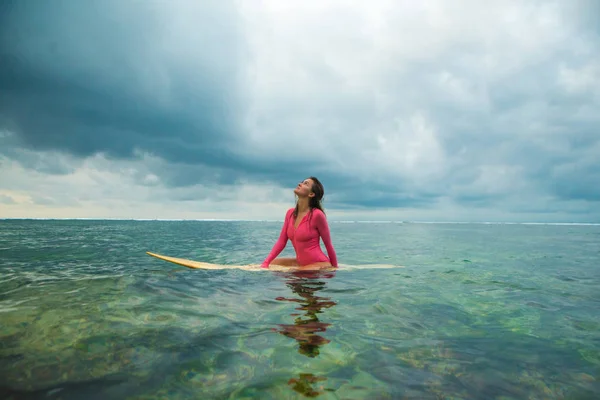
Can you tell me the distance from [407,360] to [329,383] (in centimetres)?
100

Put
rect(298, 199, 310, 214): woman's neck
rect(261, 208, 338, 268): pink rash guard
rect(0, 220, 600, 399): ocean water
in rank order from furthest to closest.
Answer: rect(298, 199, 310, 214): woman's neck
rect(261, 208, 338, 268): pink rash guard
rect(0, 220, 600, 399): ocean water

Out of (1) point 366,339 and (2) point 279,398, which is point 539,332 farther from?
(2) point 279,398

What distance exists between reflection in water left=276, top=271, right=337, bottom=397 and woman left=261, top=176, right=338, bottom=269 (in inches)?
33.7

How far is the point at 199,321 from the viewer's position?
4.39 m

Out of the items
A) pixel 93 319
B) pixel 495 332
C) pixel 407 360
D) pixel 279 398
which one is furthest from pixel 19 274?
pixel 495 332

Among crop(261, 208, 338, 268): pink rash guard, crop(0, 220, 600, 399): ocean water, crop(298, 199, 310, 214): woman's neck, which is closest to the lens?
crop(0, 220, 600, 399): ocean water

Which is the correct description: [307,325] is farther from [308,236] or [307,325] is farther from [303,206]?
[303,206]

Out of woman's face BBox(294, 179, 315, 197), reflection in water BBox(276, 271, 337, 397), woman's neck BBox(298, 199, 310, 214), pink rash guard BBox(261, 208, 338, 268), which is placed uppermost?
woman's face BBox(294, 179, 315, 197)

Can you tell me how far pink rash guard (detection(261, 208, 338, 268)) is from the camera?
25.9 feet

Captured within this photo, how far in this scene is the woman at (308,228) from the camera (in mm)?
7930

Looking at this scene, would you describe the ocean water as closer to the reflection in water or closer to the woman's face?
the reflection in water

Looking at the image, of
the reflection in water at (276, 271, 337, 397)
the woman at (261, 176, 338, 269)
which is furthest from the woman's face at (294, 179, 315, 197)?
the reflection in water at (276, 271, 337, 397)

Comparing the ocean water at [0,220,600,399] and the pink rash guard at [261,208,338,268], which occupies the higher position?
the pink rash guard at [261,208,338,268]

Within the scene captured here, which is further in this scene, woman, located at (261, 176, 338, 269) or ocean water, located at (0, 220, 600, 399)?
woman, located at (261, 176, 338, 269)
